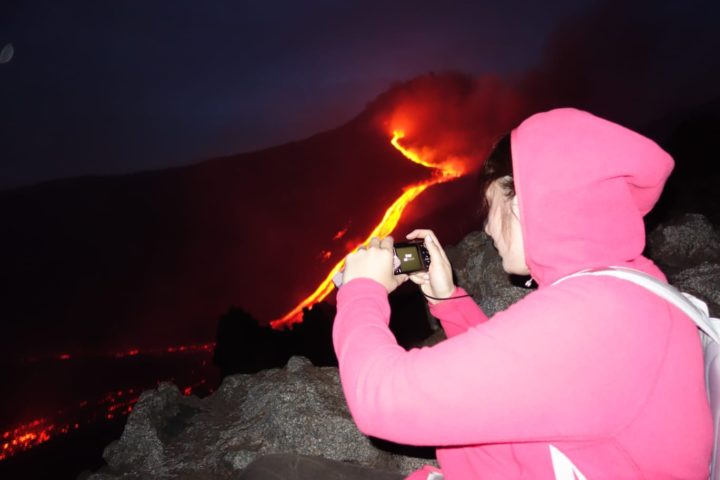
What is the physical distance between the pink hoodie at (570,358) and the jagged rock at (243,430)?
281cm

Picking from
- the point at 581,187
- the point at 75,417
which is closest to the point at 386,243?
the point at 581,187

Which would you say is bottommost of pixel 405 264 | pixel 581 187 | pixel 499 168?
pixel 405 264

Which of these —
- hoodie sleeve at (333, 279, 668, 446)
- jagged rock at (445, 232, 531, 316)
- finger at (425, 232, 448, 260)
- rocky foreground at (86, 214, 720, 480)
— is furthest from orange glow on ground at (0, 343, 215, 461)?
hoodie sleeve at (333, 279, 668, 446)

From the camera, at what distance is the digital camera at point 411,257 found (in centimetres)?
205

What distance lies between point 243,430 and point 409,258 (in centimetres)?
329

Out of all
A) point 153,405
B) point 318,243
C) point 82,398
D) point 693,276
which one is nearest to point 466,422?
point 153,405

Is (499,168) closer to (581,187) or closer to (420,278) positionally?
(581,187)

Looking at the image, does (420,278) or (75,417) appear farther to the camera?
(75,417)

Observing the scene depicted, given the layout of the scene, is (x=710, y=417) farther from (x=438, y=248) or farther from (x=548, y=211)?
(x=438, y=248)

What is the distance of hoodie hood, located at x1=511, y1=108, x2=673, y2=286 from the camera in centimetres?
127

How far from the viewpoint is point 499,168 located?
1688 mm

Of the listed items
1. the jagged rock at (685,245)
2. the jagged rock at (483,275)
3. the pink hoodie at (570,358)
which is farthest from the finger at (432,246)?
the jagged rock at (685,245)

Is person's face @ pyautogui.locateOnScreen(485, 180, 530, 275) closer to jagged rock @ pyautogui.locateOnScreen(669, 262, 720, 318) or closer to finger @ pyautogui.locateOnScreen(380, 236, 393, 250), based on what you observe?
finger @ pyautogui.locateOnScreen(380, 236, 393, 250)

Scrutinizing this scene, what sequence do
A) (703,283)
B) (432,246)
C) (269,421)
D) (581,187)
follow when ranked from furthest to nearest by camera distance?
(703,283), (269,421), (432,246), (581,187)
